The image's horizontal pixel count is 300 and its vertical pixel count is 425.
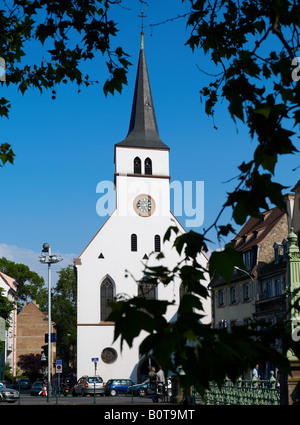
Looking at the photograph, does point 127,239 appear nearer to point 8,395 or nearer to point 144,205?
point 144,205

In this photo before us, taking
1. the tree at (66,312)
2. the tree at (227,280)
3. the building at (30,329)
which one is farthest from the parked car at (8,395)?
the building at (30,329)

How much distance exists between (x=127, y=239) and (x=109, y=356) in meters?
11.1

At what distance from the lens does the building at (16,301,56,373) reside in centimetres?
8944

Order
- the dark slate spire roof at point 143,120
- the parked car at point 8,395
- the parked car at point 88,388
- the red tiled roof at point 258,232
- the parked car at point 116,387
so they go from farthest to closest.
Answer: the dark slate spire roof at point 143,120, the red tiled roof at point 258,232, the parked car at point 88,388, the parked car at point 116,387, the parked car at point 8,395

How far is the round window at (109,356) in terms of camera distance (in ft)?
176

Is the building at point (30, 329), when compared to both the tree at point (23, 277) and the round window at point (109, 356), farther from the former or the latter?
the round window at point (109, 356)

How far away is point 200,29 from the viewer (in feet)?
20.3

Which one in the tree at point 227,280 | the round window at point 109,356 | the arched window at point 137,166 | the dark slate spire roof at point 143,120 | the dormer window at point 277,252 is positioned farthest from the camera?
the dark slate spire roof at point 143,120

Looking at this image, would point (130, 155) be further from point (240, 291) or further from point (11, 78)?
point (11, 78)

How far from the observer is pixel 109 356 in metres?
53.9

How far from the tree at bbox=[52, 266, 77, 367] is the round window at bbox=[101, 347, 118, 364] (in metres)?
26.1

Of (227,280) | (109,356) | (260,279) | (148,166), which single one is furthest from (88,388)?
(227,280)

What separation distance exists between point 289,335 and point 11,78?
707 centimetres

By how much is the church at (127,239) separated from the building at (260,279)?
6363 mm
